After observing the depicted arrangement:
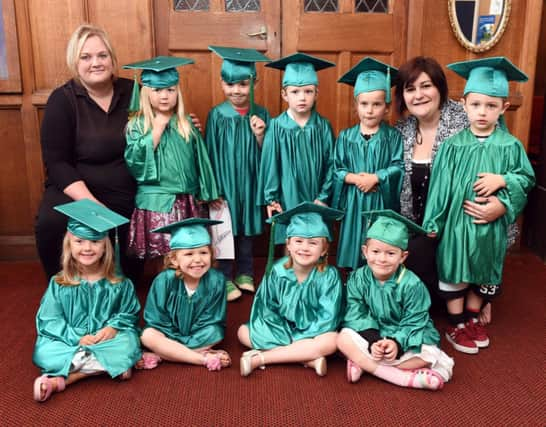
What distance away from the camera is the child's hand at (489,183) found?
2424mm

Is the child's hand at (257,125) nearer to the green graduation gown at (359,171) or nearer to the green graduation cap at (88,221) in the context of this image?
A: the green graduation gown at (359,171)

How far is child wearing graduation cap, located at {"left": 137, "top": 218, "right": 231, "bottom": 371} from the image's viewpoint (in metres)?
2.30

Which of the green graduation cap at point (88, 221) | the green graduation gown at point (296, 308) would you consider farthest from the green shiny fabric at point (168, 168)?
the green graduation gown at point (296, 308)

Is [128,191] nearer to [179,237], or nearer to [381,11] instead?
[179,237]

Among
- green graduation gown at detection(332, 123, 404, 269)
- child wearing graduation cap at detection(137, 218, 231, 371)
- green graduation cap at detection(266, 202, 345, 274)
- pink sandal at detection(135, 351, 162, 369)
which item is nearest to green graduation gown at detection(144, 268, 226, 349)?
child wearing graduation cap at detection(137, 218, 231, 371)

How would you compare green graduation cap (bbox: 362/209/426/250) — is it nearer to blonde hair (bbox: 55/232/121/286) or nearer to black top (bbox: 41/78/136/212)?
blonde hair (bbox: 55/232/121/286)

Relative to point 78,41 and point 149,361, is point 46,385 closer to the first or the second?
point 149,361

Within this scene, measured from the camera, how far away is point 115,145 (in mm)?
2982

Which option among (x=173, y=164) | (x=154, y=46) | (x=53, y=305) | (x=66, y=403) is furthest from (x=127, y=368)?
(x=154, y=46)

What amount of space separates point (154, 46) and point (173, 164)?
1.09 meters

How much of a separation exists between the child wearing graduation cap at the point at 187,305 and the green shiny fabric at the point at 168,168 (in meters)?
0.55

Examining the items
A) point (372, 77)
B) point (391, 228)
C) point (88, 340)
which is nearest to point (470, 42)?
point (372, 77)

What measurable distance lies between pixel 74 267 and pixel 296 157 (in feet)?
4.08

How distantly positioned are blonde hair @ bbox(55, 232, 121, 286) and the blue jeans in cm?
90
